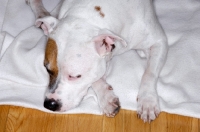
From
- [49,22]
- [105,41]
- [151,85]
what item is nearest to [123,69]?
[151,85]

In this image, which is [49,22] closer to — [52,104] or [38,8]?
[52,104]

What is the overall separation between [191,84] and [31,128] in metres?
1.35

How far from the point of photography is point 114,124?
3.20m

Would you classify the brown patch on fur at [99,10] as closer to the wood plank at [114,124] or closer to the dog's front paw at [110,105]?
the dog's front paw at [110,105]

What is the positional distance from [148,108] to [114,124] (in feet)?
0.98

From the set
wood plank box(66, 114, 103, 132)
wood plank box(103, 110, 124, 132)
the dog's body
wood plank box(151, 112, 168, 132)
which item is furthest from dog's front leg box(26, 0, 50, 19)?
wood plank box(151, 112, 168, 132)

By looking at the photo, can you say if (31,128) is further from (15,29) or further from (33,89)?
(15,29)

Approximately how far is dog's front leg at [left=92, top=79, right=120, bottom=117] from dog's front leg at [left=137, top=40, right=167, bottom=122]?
0.19 meters

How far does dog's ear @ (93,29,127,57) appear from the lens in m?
2.75

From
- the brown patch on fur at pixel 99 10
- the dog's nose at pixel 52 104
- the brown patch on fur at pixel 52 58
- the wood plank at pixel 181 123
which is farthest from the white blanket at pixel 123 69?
the brown patch on fur at pixel 99 10

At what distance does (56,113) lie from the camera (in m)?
3.25

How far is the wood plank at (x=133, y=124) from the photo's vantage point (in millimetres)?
3172

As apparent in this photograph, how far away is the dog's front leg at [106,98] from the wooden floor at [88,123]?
0.10 m

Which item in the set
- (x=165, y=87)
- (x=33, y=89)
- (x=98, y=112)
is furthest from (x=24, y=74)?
(x=165, y=87)
